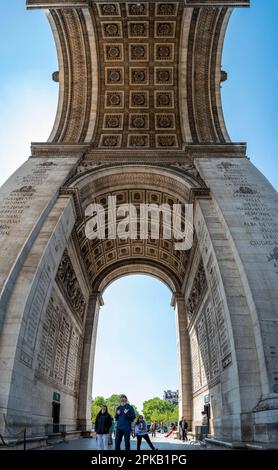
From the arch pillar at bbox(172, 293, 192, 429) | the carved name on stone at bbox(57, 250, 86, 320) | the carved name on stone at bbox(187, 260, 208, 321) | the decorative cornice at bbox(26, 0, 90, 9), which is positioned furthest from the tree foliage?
the decorative cornice at bbox(26, 0, 90, 9)

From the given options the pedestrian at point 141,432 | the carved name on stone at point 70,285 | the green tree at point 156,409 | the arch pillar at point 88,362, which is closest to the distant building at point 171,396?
the green tree at point 156,409

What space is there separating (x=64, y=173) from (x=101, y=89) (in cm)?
684

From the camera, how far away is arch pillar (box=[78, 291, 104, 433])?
19859 mm

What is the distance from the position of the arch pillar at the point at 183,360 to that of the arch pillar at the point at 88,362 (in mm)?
4926

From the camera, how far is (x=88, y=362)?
21.0 meters

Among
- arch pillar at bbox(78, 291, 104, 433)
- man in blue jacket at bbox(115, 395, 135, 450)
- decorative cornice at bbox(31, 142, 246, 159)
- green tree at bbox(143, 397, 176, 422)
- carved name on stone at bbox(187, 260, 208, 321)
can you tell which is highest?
decorative cornice at bbox(31, 142, 246, 159)

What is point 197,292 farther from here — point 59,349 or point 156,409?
point 156,409

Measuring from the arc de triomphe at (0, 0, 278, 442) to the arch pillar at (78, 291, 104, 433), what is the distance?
71mm

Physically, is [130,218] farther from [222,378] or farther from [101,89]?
[222,378]

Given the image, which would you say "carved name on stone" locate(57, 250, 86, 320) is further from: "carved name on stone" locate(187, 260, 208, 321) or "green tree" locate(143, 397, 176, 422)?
"green tree" locate(143, 397, 176, 422)

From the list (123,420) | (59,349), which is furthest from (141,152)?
(123,420)

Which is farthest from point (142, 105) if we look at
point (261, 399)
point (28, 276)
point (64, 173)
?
point (261, 399)

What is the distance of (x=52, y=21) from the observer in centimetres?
1780

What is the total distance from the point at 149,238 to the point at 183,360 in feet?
23.3
